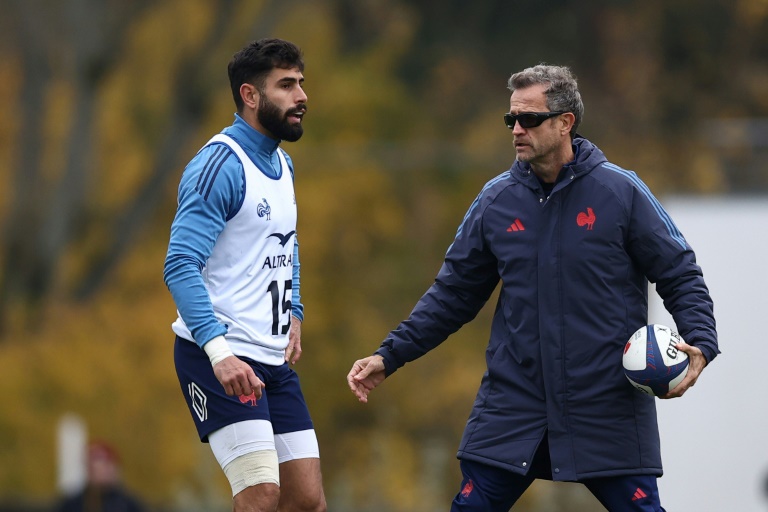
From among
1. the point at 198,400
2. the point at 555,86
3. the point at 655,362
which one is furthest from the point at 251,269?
the point at 655,362

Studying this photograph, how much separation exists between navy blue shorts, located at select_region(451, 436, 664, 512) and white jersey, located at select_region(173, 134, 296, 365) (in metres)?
1.03

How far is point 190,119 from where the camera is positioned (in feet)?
68.9

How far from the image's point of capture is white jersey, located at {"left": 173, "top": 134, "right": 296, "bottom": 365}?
23.0 ft

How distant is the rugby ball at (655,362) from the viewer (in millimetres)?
6555

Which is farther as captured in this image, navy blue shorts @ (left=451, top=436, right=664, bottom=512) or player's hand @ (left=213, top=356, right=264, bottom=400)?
navy blue shorts @ (left=451, top=436, right=664, bottom=512)

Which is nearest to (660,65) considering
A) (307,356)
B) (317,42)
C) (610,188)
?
(317,42)

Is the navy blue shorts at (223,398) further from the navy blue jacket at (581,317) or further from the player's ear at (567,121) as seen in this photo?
the player's ear at (567,121)

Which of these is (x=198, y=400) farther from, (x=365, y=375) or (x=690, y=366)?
(x=690, y=366)

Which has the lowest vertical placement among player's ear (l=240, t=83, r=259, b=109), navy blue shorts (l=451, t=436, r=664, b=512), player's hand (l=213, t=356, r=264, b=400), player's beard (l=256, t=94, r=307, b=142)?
navy blue shorts (l=451, t=436, r=664, b=512)

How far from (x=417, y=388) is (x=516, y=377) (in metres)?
18.9

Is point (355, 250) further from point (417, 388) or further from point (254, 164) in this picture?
point (254, 164)

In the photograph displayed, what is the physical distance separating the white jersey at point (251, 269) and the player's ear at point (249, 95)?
20 cm

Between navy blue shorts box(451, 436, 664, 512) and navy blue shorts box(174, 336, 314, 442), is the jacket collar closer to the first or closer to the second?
navy blue shorts box(451, 436, 664, 512)

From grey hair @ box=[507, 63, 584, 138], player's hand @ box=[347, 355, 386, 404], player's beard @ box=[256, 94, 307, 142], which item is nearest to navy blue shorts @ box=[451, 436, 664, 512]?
player's hand @ box=[347, 355, 386, 404]
